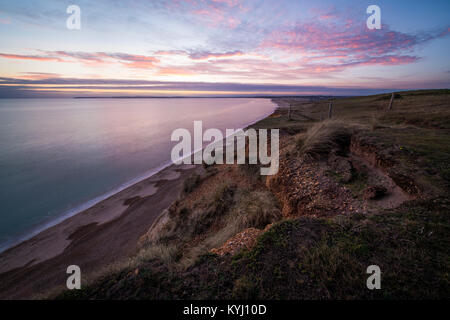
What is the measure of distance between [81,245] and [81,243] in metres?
0.16

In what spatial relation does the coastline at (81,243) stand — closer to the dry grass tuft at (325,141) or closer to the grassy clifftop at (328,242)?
the grassy clifftop at (328,242)

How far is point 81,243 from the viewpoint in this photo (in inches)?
339

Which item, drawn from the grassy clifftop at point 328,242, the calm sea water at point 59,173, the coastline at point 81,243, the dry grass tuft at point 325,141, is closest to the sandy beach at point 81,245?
the coastline at point 81,243

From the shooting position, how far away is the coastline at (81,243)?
6.93 m

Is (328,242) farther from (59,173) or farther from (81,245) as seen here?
(59,173)

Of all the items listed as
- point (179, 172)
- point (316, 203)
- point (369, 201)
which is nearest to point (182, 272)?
point (316, 203)

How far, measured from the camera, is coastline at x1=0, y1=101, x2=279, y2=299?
22.7 feet

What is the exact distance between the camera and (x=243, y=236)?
4.14 metres

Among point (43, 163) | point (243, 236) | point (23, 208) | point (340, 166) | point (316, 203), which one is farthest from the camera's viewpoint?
point (43, 163)

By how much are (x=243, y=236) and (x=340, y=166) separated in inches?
169

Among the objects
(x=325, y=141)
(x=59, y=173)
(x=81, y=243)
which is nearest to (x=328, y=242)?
(x=325, y=141)
